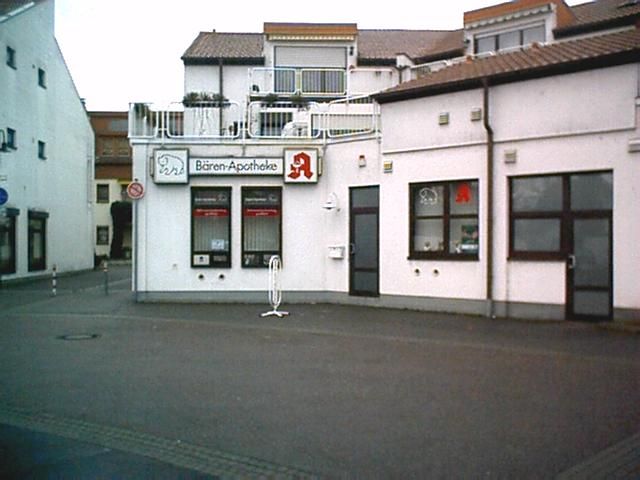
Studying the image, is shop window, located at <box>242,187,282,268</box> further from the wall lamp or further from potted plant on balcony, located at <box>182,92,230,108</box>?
potted plant on balcony, located at <box>182,92,230,108</box>

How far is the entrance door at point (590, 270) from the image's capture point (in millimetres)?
13750

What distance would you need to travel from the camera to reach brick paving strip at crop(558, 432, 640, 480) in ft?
17.8

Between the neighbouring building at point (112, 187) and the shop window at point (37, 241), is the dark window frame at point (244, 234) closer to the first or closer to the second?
the shop window at point (37, 241)

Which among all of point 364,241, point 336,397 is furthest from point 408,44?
point 336,397

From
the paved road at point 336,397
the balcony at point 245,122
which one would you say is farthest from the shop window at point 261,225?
the paved road at point 336,397

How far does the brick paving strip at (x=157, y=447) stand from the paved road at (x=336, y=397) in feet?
0.06

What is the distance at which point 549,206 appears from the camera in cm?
1457

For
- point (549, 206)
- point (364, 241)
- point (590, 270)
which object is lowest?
point (590, 270)

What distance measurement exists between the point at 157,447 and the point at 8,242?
81.7 feet

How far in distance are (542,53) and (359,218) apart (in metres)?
5.63

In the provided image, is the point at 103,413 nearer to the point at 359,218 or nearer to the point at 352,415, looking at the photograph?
the point at 352,415

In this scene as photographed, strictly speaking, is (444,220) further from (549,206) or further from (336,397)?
(336,397)

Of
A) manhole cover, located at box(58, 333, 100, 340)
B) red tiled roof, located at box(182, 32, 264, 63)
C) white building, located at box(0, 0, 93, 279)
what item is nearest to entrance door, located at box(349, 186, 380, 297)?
manhole cover, located at box(58, 333, 100, 340)

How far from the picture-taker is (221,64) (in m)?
35.3
